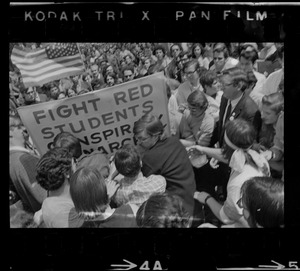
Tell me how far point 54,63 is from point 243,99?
144 cm

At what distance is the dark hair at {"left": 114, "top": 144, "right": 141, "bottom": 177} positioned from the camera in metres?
4.74

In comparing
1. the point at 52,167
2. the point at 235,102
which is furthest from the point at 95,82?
the point at 235,102

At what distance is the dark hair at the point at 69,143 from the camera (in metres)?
4.74

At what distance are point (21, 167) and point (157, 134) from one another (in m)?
1.05

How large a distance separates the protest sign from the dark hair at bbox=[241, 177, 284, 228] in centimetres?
80

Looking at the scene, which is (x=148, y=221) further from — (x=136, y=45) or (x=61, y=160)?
(x=136, y=45)

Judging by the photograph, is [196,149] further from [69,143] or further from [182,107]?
[69,143]

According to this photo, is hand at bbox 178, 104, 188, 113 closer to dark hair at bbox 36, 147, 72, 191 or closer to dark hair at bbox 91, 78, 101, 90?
dark hair at bbox 91, 78, 101, 90

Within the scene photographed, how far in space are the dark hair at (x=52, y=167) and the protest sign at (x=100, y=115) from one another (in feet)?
0.22

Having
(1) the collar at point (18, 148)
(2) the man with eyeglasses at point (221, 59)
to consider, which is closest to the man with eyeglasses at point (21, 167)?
(1) the collar at point (18, 148)

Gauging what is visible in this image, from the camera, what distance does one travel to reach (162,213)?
15.5 ft
